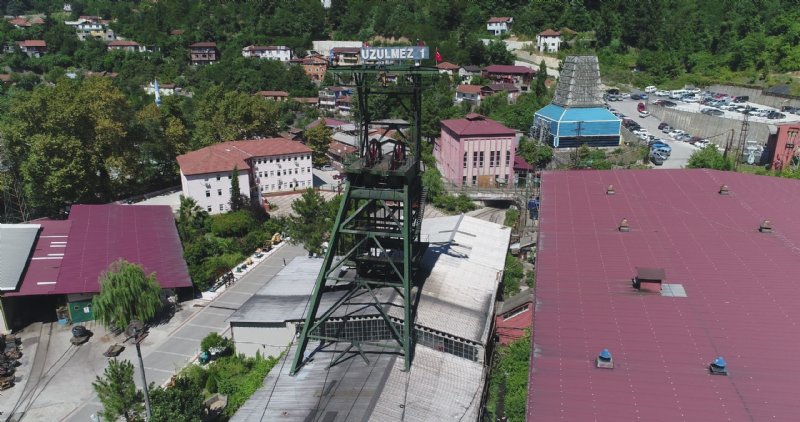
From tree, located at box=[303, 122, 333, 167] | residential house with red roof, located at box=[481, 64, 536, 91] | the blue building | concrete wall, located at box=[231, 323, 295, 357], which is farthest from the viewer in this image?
residential house with red roof, located at box=[481, 64, 536, 91]

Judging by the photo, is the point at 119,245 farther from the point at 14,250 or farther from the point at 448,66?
the point at 448,66

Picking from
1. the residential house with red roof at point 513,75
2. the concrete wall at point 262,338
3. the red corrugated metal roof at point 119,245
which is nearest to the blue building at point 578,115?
the residential house with red roof at point 513,75

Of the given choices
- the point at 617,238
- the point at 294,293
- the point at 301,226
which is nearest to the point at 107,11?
the point at 301,226

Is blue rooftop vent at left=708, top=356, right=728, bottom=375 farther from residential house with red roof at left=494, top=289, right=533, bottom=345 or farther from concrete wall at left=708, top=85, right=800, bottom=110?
concrete wall at left=708, top=85, right=800, bottom=110

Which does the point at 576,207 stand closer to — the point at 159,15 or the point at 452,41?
the point at 452,41

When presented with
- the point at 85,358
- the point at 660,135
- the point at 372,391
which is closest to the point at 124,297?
the point at 85,358

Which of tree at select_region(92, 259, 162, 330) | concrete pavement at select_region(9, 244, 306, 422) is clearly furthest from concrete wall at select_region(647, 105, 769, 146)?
tree at select_region(92, 259, 162, 330)

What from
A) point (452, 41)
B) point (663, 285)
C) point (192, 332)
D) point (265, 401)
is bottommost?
point (192, 332)
